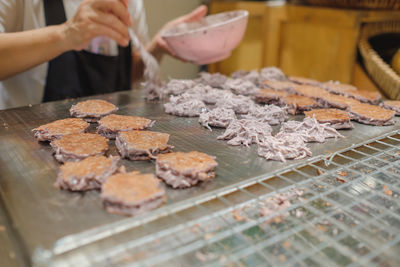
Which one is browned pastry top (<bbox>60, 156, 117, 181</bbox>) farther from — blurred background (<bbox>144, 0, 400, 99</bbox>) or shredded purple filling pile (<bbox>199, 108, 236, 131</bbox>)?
blurred background (<bbox>144, 0, 400, 99</bbox>)

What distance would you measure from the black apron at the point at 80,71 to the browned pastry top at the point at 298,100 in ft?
4.88

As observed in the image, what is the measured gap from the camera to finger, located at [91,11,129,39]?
7.08 ft

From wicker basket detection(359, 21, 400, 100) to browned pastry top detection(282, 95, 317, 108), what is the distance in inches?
26.5

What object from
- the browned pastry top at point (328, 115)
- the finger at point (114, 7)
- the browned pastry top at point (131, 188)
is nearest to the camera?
the browned pastry top at point (131, 188)

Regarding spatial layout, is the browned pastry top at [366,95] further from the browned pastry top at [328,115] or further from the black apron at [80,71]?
the black apron at [80,71]

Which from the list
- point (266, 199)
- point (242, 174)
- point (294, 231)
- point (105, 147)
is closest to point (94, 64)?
point (105, 147)

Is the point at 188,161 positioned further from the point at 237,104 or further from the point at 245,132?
the point at 237,104

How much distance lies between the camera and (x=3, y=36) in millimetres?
2145

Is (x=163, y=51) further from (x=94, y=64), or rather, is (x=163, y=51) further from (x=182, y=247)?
(x=182, y=247)

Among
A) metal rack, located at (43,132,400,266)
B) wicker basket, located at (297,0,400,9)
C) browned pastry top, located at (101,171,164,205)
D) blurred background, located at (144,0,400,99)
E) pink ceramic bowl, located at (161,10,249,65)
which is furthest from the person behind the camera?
wicker basket, located at (297,0,400,9)

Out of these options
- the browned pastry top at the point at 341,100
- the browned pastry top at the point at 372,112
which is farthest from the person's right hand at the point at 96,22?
the browned pastry top at the point at 372,112

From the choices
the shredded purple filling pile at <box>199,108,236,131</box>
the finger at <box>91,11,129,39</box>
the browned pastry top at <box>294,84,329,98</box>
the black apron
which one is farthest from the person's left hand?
the browned pastry top at <box>294,84,329,98</box>

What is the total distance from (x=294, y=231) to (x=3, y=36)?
2.07m

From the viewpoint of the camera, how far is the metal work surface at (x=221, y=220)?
0.99 meters
